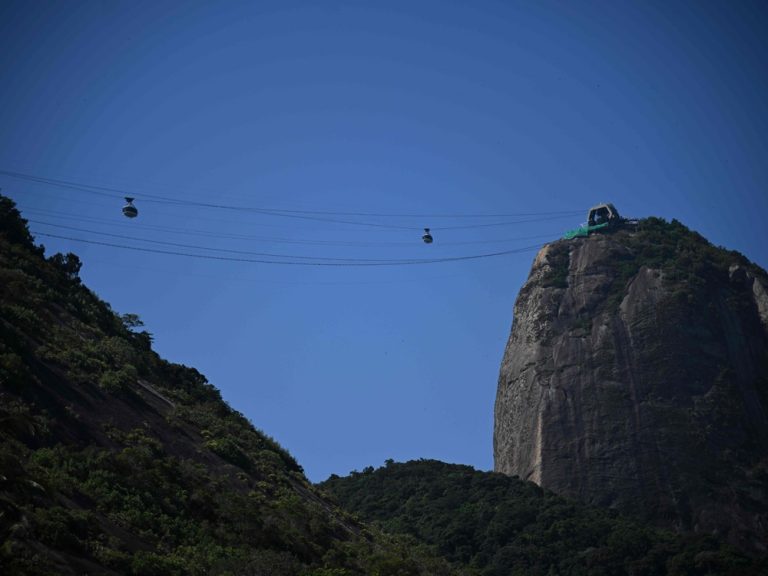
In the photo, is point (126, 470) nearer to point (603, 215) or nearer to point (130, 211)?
point (130, 211)

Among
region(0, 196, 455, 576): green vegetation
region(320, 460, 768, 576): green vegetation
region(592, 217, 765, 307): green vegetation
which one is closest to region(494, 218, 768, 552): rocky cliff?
region(592, 217, 765, 307): green vegetation

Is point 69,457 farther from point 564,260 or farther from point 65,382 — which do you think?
point 564,260

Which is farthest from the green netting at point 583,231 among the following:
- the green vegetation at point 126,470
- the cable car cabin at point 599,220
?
the green vegetation at point 126,470

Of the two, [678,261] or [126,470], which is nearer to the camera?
[126,470]

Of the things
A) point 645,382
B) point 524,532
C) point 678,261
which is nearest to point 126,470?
point 524,532

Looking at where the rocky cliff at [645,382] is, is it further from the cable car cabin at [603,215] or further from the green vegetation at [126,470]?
the green vegetation at [126,470]

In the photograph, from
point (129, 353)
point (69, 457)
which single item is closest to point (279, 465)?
point (129, 353)

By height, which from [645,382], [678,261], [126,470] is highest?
[678,261]
